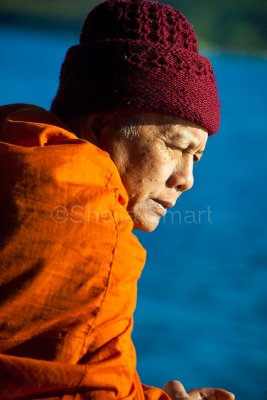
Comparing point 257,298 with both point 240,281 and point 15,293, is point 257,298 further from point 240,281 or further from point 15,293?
point 15,293

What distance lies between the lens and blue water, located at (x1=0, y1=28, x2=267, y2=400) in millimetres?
2232

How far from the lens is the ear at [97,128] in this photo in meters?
1.27

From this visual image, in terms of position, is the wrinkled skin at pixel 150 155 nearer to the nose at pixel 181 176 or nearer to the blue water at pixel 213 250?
the nose at pixel 181 176

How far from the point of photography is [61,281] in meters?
0.91

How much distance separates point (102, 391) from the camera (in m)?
0.92

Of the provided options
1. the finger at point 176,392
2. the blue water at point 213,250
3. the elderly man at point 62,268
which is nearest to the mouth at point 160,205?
the elderly man at point 62,268

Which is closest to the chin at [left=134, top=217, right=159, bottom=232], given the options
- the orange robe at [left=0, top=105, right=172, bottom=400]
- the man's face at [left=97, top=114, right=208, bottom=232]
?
the man's face at [left=97, top=114, right=208, bottom=232]

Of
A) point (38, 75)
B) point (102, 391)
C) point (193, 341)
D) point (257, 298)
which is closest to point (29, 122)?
point (102, 391)

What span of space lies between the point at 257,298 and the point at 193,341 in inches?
14.5

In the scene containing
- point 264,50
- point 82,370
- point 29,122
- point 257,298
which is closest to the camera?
point 82,370

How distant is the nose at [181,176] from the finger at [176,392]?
462 millimetres

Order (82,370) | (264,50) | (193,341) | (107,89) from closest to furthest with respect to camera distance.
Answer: (82,370) < (107,89) < (193,341) < (264,50)

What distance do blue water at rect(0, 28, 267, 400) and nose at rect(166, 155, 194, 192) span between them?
41.4 inches

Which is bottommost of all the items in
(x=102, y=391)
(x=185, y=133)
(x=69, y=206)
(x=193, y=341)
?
(x=193, y=341)
